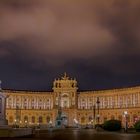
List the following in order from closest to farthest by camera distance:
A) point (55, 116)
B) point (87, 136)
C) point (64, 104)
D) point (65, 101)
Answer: point (87, 136), point (55, 116), point (65, 101), point (64, 104)

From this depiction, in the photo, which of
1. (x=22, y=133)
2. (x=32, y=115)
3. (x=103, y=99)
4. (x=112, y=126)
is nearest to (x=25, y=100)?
(x=32, y=115)

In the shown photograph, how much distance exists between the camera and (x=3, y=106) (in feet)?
209

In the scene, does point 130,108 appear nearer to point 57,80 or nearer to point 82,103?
point 82,103

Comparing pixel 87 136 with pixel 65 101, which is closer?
pixel 87 136

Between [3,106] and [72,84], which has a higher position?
[72,84]

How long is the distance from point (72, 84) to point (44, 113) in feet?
57.7

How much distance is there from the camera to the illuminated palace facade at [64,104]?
164 metres

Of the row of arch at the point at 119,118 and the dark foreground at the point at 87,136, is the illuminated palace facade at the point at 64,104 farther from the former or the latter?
the dark foreground at the point at 87,136

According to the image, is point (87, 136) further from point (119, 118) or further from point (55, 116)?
point (55, 116)

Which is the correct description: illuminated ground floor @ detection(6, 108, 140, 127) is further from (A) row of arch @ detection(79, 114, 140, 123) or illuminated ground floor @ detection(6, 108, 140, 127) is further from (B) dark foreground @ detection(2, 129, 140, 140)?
(B) dark foreground @ detection(2, 129, 140, 140)

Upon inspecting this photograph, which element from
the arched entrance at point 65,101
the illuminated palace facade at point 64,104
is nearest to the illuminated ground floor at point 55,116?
the illuminated palace facade at point 64,104

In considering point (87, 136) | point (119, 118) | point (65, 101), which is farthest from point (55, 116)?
point (87, 136)

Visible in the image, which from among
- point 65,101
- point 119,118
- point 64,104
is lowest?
point 119,118

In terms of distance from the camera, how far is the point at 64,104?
174m
